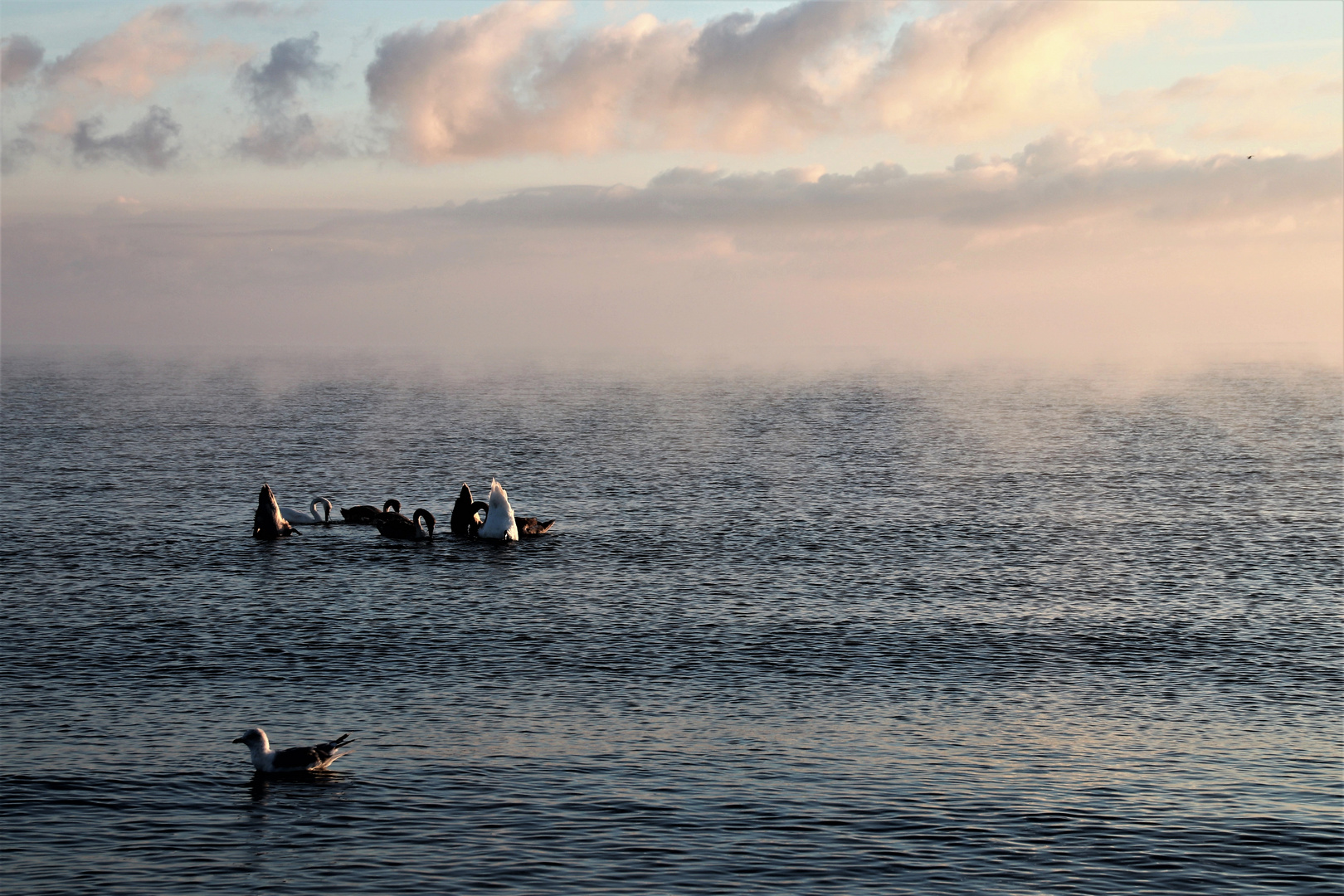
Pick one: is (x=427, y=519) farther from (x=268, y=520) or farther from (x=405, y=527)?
(x=268, y=520)

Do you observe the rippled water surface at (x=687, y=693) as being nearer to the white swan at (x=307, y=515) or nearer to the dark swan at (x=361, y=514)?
the white swan at (x=307, y=515)

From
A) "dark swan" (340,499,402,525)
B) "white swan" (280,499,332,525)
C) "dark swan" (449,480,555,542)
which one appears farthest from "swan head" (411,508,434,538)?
"white swan" (280,499,332,525)

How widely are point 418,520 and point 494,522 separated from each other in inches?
137

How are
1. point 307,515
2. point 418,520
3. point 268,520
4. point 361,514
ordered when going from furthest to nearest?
1. point 361,514
2. point 307,515
3. point 418,520
4. point 268,520

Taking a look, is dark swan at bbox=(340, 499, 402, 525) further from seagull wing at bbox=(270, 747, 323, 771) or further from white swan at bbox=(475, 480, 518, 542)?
seagull wing at bbox=(270, 747, 323, 771)

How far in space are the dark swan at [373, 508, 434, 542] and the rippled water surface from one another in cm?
90

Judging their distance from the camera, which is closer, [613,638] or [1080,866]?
[1080,866]

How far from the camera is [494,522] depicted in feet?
176

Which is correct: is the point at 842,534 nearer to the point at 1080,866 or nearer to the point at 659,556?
the point at 659,556

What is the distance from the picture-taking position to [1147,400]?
17900 cm

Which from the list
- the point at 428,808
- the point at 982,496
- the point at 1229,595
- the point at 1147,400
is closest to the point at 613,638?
the point at 428,808

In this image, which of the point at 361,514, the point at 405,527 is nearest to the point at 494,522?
the point at 405,527

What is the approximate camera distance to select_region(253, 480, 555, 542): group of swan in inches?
2093

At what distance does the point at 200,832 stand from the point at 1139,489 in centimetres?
6012
